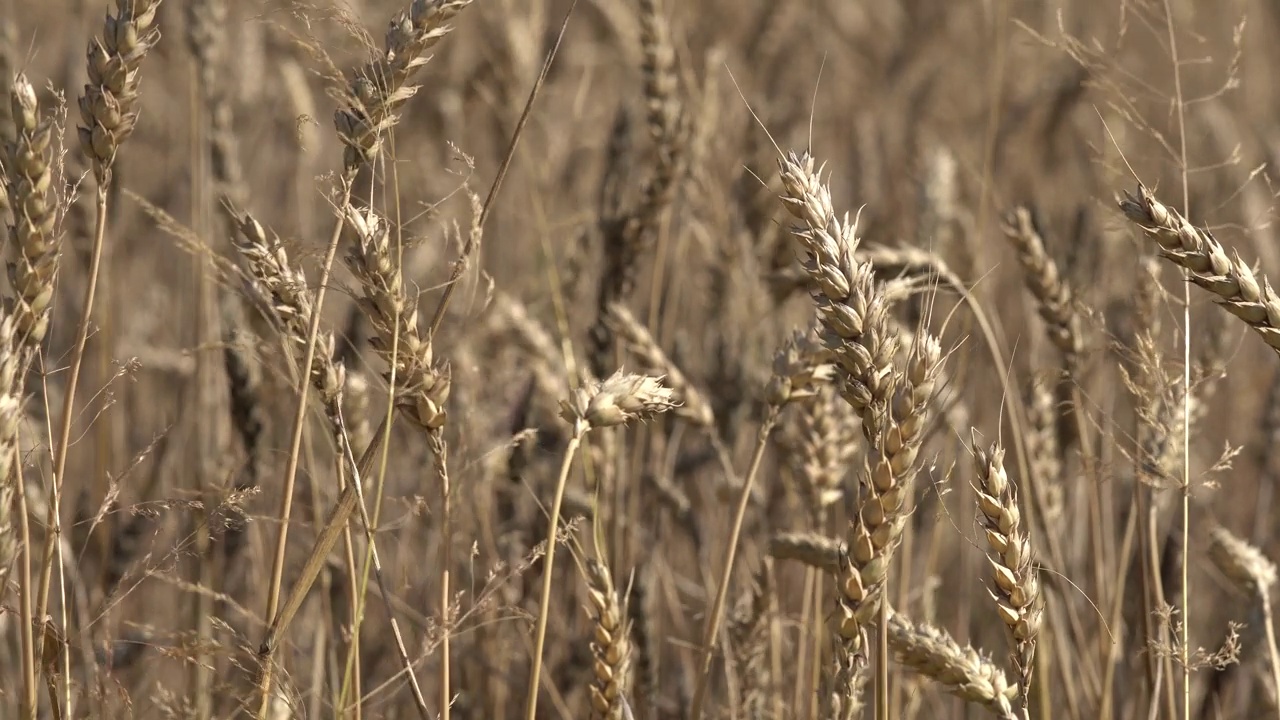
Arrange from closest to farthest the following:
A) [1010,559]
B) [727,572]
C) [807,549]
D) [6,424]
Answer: [6,424], [1010,559], [727,572], [807,549]

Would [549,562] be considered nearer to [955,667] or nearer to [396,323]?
[396,323]

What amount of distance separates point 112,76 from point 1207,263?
102 cm

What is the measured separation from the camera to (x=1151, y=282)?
4.94 feet

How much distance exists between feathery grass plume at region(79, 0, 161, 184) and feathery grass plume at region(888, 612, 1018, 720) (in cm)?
94

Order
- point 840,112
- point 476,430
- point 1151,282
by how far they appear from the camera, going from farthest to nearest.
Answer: point 840,112 → point 476,430 → point 1151,282

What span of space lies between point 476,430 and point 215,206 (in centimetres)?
103

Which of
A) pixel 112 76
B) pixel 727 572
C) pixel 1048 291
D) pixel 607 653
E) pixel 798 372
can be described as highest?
pixel 1048 291

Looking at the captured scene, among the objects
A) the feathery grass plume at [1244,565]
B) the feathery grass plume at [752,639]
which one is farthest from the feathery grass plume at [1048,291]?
the feathery grass plume at [752,639]

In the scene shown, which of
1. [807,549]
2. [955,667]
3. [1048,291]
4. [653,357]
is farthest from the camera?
[653,357]

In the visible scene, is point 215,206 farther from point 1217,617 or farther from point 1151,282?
point 1217,617

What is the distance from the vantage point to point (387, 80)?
1.09 meters

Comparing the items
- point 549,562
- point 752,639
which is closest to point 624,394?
point 549,562

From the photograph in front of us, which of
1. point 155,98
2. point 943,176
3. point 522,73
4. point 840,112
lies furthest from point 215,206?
point 840,112

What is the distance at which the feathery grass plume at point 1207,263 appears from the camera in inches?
43.0
